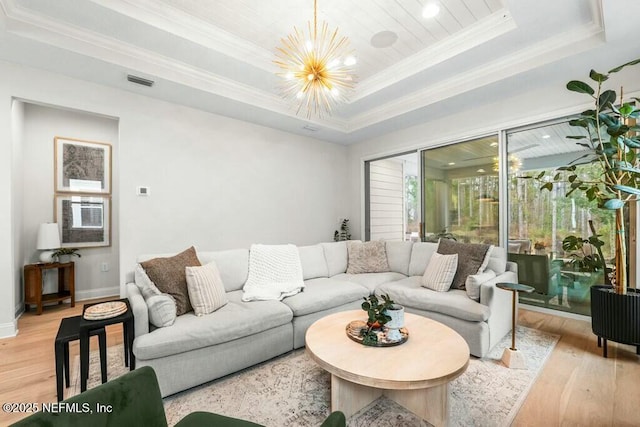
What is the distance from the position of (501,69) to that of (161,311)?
3943mm

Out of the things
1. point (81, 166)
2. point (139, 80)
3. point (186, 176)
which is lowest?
point (186, 176)

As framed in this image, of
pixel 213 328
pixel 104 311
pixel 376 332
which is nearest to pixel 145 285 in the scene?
pixel 104 311

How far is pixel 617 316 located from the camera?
2393 millimetres

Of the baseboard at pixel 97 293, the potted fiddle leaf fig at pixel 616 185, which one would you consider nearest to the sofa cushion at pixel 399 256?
the potted fiddle leaf fig at pixel 616 185

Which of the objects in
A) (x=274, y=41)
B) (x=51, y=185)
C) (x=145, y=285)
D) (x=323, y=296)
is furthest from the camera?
(x=51, y=185)

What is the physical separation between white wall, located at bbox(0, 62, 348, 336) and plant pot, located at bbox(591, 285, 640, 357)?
375cm

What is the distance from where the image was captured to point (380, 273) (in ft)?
12.4

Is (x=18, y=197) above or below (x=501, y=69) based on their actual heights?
below

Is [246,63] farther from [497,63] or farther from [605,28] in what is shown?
[605,28]

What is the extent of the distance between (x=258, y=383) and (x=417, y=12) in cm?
334

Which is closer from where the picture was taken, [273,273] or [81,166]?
[273,273]

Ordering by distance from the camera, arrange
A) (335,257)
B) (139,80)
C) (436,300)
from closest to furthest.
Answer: (436,300)
(139,80)
(335,257)

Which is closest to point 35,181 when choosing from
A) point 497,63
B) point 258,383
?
point 258,383

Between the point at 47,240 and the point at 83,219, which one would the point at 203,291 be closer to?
the point at 47,240
